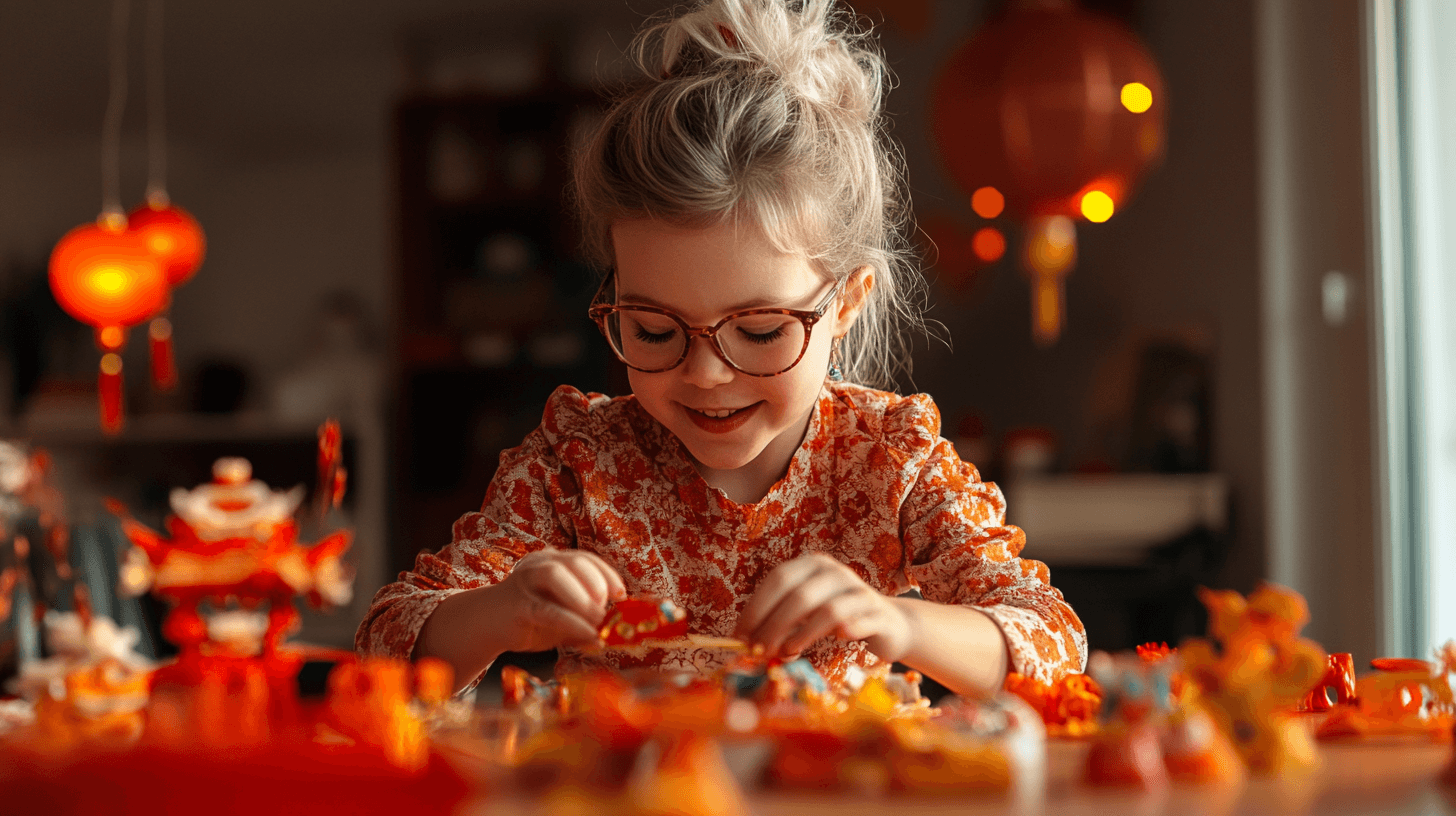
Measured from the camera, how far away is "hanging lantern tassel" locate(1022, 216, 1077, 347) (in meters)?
3.14

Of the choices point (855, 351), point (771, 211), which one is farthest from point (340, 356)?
point (771, 211)

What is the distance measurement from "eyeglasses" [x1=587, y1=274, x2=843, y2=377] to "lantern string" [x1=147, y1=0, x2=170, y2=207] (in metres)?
3.50

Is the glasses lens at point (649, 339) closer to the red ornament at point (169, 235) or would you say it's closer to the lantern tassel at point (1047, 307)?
the red ornament at point (169, 235)

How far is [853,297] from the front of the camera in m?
1.07

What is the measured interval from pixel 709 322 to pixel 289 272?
334 centimetres

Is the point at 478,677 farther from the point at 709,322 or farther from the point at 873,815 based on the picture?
the point at 873,815

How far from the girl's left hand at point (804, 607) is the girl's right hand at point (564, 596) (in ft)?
0.29

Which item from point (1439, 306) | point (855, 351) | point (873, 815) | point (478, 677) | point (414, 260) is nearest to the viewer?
point (873, 815)

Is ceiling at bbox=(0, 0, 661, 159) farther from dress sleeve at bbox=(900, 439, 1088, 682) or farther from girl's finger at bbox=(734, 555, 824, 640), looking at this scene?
girl's finger at bbox=(734, 555, 824, 640)

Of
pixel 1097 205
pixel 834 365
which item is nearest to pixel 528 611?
pixel 834 365

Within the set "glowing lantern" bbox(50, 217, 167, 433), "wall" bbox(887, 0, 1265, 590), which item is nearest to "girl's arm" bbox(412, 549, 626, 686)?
"glowing lantern" bbox(50, 217, 167, 433)

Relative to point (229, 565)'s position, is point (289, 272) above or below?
above

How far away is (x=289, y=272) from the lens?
3.91 meters

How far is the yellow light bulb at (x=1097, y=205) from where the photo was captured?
94.0 inches
